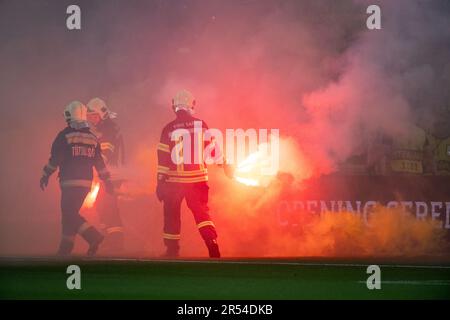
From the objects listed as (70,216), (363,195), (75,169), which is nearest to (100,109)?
(75,169)

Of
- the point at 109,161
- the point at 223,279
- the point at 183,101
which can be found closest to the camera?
the point at 223,279

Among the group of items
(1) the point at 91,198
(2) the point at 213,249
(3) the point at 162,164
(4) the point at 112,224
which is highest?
(3) the point at 162,164

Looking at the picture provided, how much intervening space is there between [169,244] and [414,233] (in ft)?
6.79

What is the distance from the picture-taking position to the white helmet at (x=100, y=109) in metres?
6.75

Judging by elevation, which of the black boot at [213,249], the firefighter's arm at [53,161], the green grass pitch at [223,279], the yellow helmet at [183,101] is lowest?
the green grass pitch at [223,279]

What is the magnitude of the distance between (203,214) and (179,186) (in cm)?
32

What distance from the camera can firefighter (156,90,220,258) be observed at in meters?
6.78

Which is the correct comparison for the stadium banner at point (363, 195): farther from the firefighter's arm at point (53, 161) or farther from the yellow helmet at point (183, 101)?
the firefighter's arm at point (53, 161)

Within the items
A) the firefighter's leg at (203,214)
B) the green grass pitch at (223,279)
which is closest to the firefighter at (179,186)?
the firefighter's leg at (203,214)

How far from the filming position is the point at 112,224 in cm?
677

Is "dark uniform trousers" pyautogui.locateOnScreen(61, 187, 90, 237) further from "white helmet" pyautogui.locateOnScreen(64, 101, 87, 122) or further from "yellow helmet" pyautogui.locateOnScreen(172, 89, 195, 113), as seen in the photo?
"yellow helmet" pyautogui.locateOnScreen(172, 89, 195, 113)

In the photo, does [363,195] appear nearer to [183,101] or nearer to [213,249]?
[213,249]

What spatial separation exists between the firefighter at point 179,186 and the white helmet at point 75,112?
70 centimetres

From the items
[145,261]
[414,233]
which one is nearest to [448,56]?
[414,233]
